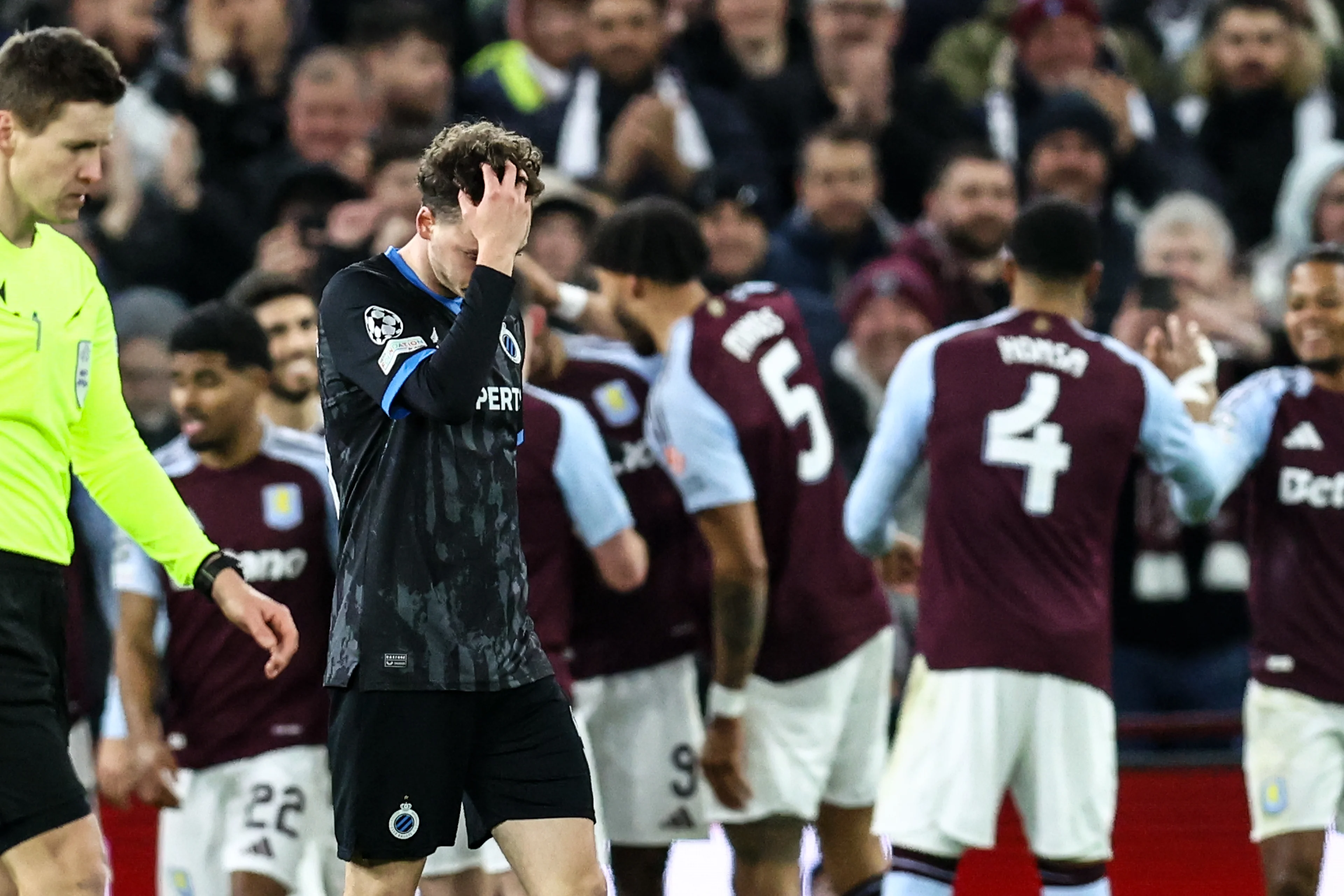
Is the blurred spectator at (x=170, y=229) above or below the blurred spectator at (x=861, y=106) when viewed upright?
below

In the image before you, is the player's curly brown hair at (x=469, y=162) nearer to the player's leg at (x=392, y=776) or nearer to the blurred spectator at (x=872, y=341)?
the player's leg at (x=392, y=776)

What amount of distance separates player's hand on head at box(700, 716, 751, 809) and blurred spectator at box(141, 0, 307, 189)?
15.9 ft

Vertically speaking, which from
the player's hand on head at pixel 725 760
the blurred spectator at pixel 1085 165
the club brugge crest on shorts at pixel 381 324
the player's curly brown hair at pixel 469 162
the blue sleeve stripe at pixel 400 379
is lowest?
the player's hand on head at pixel 725 760

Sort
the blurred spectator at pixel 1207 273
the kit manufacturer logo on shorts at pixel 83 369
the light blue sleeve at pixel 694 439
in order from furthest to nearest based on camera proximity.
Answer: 1. the blurred spectator at pixel 1207 273
2. the light blue sleeve at pixel 694 439
3. the kit manufacturer logo on shorts at pixel 83 369

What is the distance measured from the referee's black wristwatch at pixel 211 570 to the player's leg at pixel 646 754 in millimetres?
2253

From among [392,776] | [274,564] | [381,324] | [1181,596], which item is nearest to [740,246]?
[1181,596]

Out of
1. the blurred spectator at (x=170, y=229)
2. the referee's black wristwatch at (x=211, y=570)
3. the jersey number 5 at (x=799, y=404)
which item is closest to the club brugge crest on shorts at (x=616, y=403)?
the jersey number 5 at (x=799, y=404)

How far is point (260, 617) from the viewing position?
4359mm

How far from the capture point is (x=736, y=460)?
6.24 metres

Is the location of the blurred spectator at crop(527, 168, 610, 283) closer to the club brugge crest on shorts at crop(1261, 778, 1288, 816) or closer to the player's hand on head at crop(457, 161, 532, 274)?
the club brugge crest on shorts at crop(1261, 778, 1288, 816)

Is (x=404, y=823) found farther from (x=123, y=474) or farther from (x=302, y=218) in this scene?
(x=302, y=218)

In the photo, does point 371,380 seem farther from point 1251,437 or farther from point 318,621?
point 1251,437

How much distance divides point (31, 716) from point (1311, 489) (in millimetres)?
4009

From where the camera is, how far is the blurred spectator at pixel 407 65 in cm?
1017
